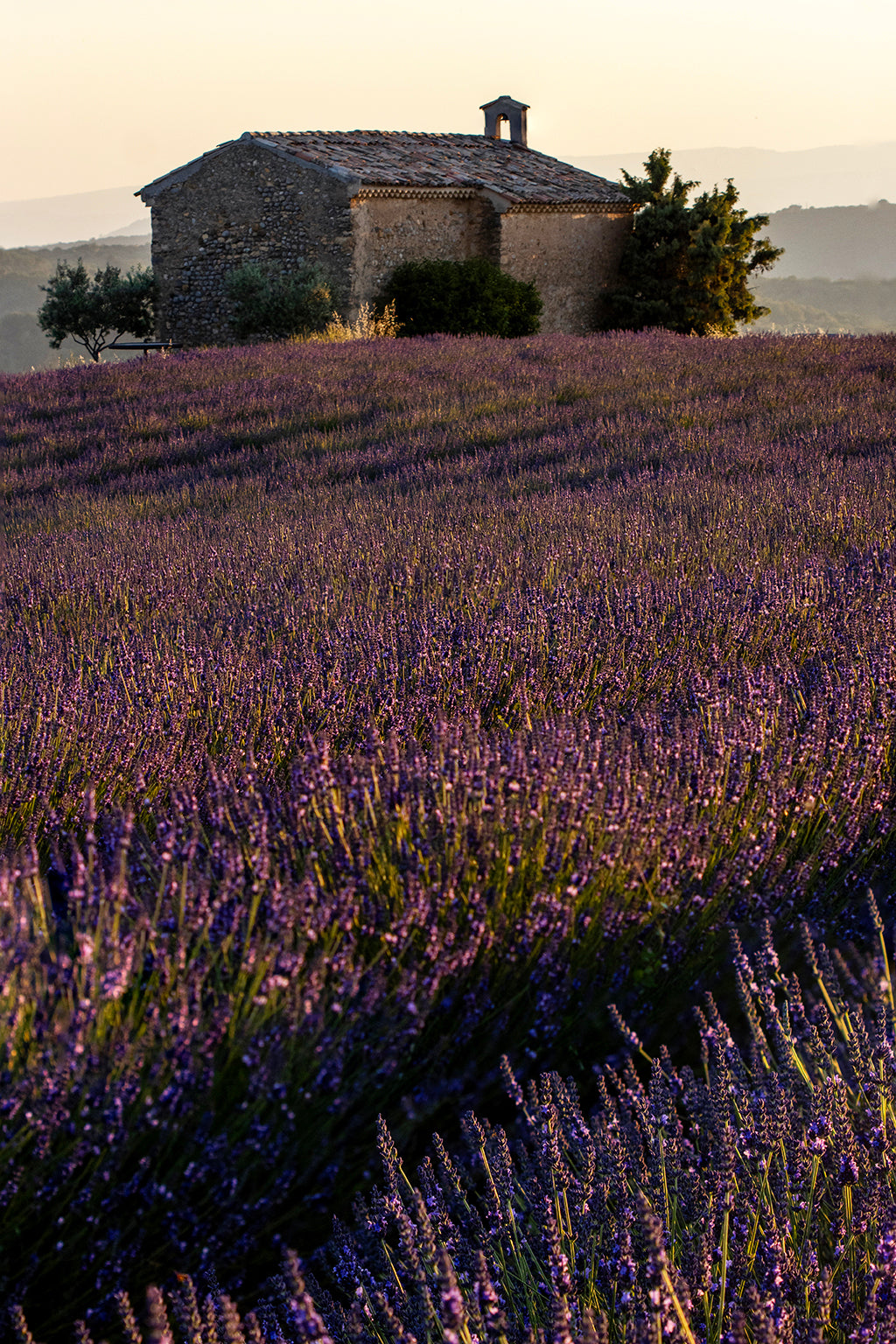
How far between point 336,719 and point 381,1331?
161cm

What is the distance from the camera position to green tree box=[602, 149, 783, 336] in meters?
23.4

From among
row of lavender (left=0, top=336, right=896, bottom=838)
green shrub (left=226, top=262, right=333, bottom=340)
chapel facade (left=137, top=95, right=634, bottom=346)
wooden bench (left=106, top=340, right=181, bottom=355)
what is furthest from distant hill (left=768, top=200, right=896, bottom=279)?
row of lavender (left=0, top=336, right=896, bottom=838)

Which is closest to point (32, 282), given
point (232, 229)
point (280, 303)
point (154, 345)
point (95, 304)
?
point (95, 304)

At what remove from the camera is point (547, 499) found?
5.59 m

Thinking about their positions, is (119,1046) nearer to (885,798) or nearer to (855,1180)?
(855,1180)

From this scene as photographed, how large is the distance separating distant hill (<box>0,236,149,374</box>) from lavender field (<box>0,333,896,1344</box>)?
69640 millimetres

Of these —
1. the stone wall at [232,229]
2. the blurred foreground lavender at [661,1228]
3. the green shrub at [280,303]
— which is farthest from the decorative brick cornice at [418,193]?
the blurred foreground lavender at [661,1228]

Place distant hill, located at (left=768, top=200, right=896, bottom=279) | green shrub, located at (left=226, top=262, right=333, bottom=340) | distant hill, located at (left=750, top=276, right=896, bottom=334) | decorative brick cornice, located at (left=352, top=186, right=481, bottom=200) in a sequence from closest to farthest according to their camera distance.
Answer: green shrub, located at (left=226, top=262, right=333, bottom=340), decorative brick cornice, located at (left=352, top=186, right=481, bottom=200), distant hill, located at (left=750, top=276, right=896, bottom=334), distant hill, located at (left=768, top=200, right=896, bottom=279)

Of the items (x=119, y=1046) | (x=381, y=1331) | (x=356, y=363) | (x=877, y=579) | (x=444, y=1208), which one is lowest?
(x=381, y=1331)

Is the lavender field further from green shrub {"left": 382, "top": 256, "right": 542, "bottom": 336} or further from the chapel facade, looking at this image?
the chapel facade

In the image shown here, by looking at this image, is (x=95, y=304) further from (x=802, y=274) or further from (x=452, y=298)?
(x=802, y=274)

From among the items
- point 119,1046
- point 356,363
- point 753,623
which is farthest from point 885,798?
point 356,363

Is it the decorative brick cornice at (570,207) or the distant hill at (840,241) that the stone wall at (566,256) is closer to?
the decorative brick cornice at (570,207)

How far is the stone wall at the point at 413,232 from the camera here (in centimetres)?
2042
